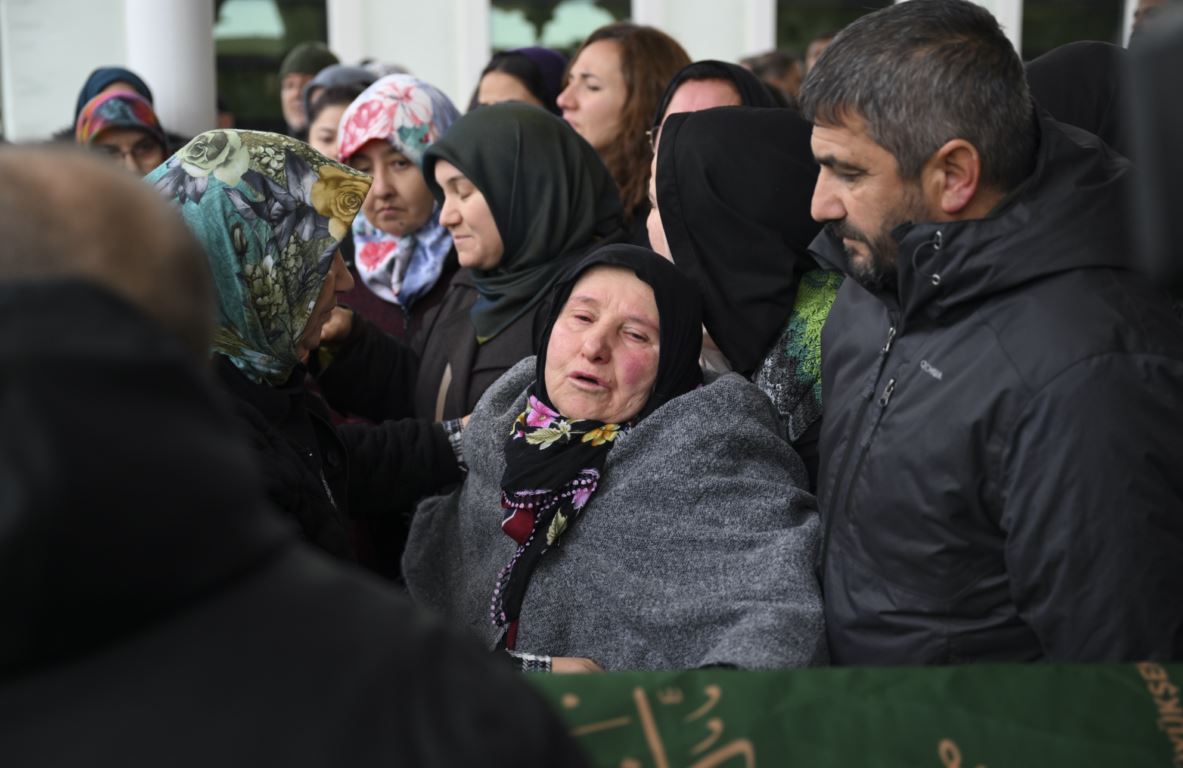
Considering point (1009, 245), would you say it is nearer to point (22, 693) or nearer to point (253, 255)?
point (253, 255)

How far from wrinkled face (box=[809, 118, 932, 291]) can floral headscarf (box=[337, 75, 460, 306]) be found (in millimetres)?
2105

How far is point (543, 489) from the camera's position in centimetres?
294

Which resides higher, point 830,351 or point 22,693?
point 22,693

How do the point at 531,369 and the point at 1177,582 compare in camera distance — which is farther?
the point at 531,369

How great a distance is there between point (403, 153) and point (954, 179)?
8.60ft

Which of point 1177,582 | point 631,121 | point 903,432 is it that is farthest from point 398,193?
point 1177,582

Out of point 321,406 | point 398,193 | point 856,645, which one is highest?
point 398,193

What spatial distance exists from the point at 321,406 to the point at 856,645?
1356 mm

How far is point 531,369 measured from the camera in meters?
3.30

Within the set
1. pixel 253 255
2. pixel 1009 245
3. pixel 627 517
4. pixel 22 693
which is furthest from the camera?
pixel 627 517

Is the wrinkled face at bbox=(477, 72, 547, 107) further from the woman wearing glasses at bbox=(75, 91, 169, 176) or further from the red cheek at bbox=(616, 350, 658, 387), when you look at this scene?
the red cheek at bbox=(616, 350, 658, 387)

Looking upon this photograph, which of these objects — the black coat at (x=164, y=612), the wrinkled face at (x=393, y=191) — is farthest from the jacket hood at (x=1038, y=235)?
the wrinkled face at (x=393, y=191)

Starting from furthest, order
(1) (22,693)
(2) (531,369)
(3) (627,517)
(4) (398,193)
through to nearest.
Result: 1. (4) (398,193)
2. (2) (531,369)
3. (3) (627,517)
4. (1) (22,693)

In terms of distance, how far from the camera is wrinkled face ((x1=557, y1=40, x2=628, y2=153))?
4730mm
